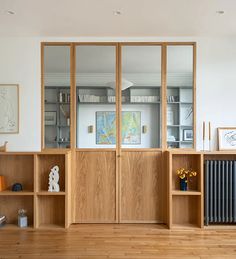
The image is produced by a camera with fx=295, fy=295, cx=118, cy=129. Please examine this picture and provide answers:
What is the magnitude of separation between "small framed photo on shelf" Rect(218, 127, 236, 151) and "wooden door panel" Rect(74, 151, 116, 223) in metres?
1.45

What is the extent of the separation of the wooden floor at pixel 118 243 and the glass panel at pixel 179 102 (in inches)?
45.5

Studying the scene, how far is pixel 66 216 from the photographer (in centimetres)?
372

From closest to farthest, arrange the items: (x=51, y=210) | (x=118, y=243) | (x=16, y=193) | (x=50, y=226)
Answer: (x=118, y=243) < (x=16, y=193) < (x=50, y=226) < (x=51, y=210)

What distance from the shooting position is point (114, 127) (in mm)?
3971

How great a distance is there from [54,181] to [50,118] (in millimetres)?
839

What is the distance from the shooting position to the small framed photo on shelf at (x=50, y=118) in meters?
3.95

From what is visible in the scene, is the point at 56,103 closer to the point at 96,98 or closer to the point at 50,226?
the point at 96,98

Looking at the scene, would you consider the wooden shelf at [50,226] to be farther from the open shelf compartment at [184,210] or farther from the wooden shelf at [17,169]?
the open shelf compartment at [184,210]

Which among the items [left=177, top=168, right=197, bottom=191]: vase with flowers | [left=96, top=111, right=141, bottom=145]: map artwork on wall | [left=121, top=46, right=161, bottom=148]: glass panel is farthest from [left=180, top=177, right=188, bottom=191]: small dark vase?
[left=96, top=111, right=141, bottom=145]: map artwork on wall

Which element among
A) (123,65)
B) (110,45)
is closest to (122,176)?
(123,65)

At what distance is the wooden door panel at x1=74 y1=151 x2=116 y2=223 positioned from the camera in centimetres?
394

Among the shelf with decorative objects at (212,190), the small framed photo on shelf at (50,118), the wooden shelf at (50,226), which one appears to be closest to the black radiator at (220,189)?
the shelf with decorative objects at (212,190)

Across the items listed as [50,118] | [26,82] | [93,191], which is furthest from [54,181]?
[26,82]

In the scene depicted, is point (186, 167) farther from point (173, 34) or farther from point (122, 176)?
point (173, 34)
